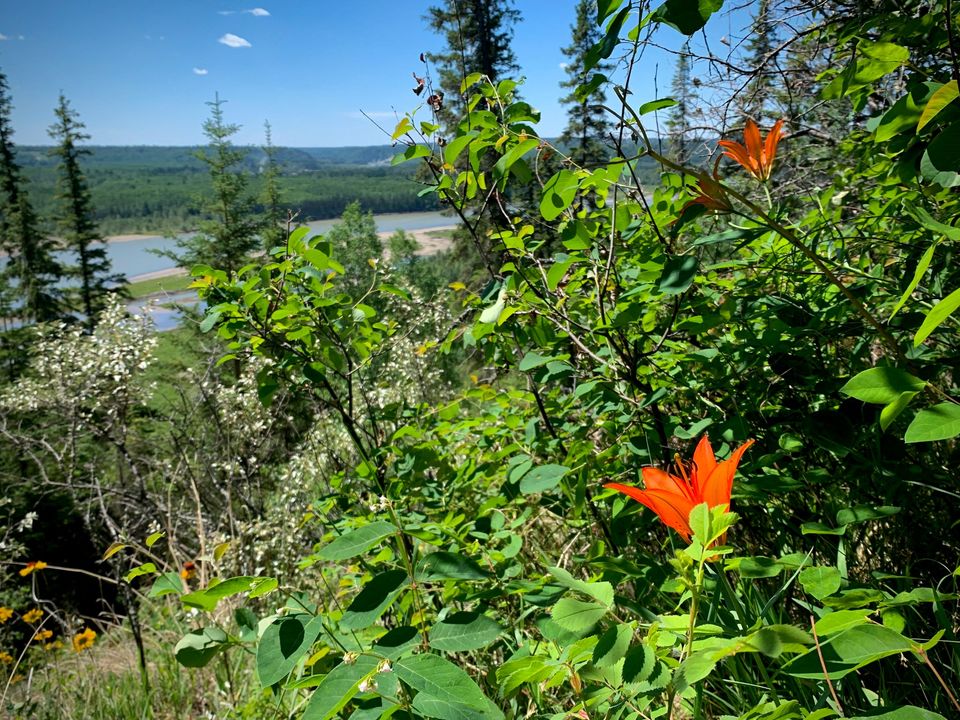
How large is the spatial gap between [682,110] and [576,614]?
319 centimetres

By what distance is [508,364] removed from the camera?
1462mm

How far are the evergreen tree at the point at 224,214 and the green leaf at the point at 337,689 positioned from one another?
15.4 meters

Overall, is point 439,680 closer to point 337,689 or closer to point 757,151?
point 337,689

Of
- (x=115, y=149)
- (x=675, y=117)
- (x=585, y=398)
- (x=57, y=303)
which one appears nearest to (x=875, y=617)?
(x=585, y=398)

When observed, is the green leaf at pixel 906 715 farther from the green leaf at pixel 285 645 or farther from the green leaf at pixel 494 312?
the green leaf at pixel 494 312

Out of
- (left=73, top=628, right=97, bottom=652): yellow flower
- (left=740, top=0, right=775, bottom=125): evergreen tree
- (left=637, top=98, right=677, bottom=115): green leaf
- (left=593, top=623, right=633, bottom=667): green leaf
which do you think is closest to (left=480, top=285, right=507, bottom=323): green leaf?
(left=637, top=98, right=677, bottom=115): green leaf

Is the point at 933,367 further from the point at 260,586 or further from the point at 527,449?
the point at 260,586

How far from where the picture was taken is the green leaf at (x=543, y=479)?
93 centimetres

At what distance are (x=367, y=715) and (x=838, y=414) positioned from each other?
34.8 inches

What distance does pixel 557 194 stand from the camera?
0.90m

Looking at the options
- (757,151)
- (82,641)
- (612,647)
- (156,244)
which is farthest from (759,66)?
(156,244)

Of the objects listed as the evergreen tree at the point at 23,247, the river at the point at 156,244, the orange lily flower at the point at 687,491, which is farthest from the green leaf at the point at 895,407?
the river at the point at 156,244

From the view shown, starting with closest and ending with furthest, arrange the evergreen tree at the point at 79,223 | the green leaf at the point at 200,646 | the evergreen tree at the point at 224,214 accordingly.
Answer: the green leaf at the point at 200,646
the evergreen tree at the point at 224,214
the evergreen tree at the point at 79,223

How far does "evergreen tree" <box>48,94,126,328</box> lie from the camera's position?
18.7m
